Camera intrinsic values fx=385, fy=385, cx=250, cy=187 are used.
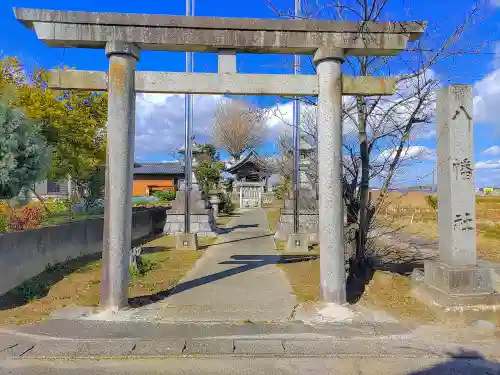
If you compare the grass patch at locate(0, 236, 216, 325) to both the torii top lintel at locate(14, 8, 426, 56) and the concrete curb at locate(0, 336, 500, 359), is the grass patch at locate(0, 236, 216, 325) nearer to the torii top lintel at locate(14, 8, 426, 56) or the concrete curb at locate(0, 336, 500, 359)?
the concrete curb at locate(0, 336, 500, 359)

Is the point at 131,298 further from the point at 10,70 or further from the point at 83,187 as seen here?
the point at 83,187

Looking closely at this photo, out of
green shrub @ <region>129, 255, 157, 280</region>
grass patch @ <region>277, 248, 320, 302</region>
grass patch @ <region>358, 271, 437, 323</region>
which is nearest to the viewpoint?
grass patch @ <region>358, 271, 437, 323</region>

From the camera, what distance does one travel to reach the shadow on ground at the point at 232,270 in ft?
20.9

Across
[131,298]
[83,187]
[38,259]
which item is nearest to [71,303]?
[131,298]

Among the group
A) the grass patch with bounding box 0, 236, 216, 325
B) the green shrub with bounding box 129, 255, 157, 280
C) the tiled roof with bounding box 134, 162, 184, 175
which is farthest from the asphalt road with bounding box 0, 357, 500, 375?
the tiled roof with bounding box 134, 162, 184, 175

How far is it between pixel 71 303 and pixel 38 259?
2103 mm

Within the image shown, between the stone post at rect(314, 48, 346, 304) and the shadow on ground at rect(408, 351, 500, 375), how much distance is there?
1827 mm

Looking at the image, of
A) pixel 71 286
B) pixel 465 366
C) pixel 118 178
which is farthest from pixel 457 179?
pixel 71 286

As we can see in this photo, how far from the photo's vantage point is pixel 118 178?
18.6 feet

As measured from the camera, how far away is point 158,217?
18.6 m

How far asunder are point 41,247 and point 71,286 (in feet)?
4.83

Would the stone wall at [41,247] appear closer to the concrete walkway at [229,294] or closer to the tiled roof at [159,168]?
the concrete walkway at [229,294]

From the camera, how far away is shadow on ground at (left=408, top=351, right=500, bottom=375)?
3891 mm

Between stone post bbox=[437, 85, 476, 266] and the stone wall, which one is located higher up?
stone post bbox=[437, 85, 476, 266]
